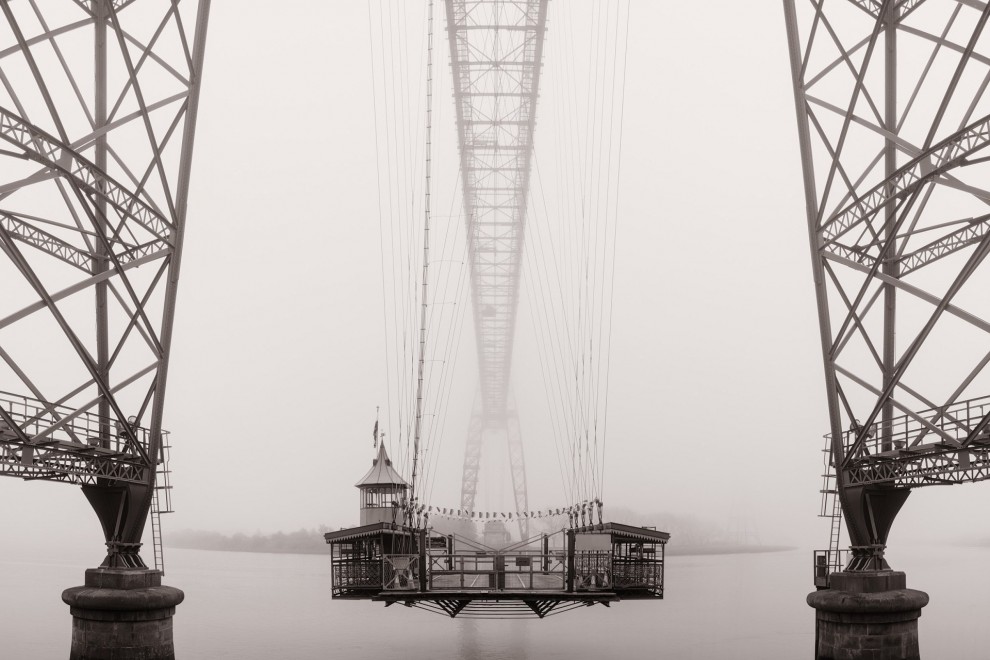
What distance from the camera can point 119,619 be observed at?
29828mm

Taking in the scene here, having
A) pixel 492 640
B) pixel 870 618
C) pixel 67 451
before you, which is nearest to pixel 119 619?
pixel 67 451

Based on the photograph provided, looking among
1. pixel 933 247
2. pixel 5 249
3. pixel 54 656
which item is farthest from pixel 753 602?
pixel 5 249

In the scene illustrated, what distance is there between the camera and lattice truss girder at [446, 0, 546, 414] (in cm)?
7212

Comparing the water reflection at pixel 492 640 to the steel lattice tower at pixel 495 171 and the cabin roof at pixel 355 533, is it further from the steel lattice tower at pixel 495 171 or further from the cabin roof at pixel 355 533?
the steel lattice tower at pixel 495 171

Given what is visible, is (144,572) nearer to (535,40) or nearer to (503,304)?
(535,40)

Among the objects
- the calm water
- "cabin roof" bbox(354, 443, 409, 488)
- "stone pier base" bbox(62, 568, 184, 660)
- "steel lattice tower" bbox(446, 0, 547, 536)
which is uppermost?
"steel lattice tower" bbox(446, 0, 547, 536)

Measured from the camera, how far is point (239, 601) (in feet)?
289

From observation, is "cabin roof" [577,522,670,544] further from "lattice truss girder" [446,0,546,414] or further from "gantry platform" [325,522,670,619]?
"lattice truss girder" [446,0,546,414]

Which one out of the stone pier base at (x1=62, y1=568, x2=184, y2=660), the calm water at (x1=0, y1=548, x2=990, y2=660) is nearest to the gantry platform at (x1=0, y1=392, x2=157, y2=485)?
the stone pier base at (x1=62, y1=568, x2=184, y2=660)

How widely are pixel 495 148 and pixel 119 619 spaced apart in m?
61.5

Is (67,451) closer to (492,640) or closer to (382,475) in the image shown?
(382,475)

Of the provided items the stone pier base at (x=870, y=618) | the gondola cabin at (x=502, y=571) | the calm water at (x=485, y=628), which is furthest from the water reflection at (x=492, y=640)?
the stone pier base at (x=870, y=618)

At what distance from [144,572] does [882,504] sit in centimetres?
2093

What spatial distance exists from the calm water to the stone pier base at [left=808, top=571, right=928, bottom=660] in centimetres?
1838
